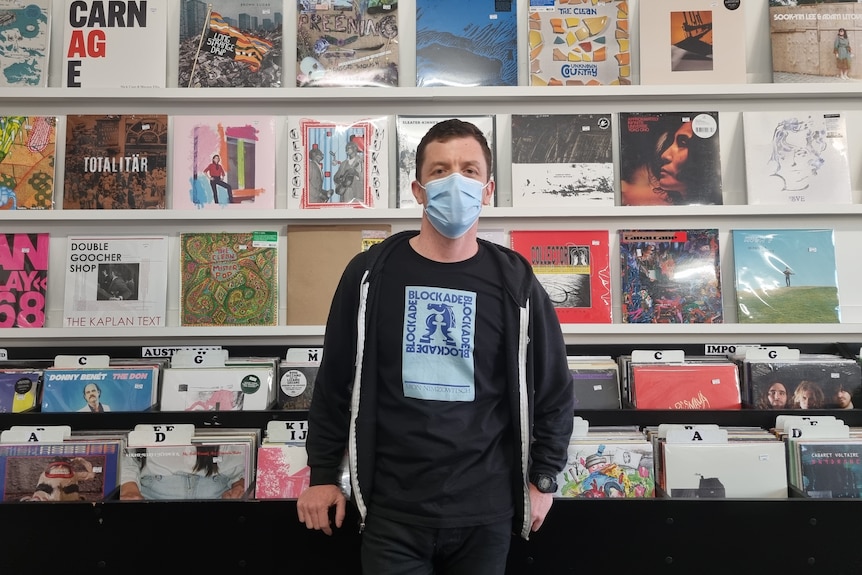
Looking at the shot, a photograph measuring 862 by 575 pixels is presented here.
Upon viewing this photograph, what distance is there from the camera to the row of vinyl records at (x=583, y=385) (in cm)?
224

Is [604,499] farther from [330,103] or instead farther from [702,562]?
[330,103]

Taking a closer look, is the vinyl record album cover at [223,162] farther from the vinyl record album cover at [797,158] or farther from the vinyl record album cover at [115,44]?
the vinyl record album cover at [797,158]

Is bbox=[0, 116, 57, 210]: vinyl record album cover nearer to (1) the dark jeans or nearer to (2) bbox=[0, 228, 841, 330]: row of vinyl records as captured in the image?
(2) bbox=[0, 228, 841, 330]: row of vinyl records

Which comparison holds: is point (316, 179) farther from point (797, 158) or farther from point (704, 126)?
point (797, 158)

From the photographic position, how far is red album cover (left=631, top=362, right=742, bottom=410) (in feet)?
7.38

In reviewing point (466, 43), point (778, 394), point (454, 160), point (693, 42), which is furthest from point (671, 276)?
point (454, 160)

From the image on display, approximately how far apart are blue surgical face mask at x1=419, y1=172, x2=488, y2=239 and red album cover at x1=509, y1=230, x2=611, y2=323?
3.27 feet

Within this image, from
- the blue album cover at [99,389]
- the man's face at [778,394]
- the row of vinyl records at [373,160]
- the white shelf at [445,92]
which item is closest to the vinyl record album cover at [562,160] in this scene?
the row of vinyl records at [373,160]

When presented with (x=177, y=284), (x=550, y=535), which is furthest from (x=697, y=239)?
(x=177, y=284)

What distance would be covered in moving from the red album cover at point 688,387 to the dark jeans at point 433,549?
1069 millimetres

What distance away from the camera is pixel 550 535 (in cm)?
190

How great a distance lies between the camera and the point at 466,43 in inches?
96.3

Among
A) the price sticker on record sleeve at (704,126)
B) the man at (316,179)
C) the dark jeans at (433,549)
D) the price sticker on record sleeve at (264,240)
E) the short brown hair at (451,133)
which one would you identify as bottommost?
the dark jeans at (433,549)

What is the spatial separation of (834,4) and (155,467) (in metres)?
3.15
